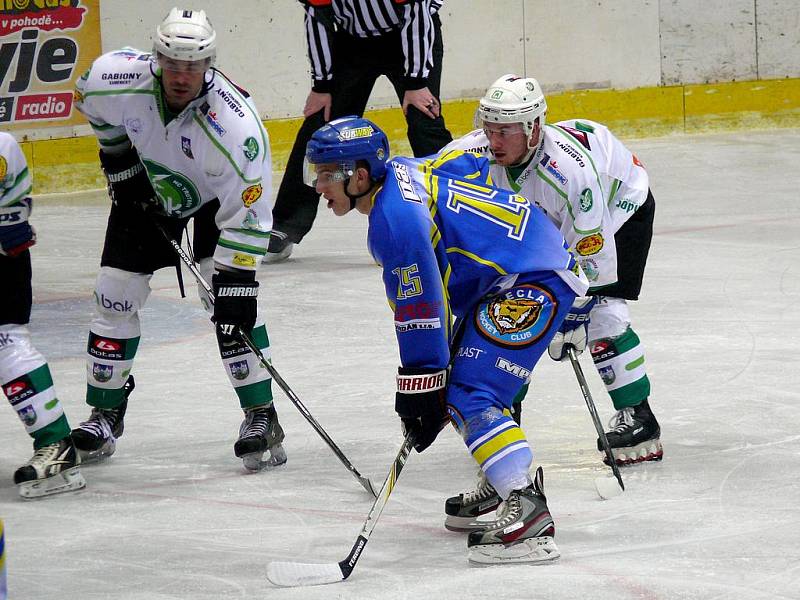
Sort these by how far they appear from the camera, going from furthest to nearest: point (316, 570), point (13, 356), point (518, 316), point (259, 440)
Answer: point (259, 440) → point (13, 356) → point (518, 316) → point (316, 570)

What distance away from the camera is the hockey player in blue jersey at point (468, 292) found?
3.00 m

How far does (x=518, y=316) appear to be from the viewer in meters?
3.13

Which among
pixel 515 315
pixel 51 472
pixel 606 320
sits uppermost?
pixel 515 315

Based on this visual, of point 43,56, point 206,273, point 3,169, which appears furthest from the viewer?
point 43,56

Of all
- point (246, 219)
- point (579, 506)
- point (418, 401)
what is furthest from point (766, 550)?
point (246, 219)

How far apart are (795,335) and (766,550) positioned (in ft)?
6.99

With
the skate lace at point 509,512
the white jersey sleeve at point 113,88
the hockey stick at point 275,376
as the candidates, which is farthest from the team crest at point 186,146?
the skate lace at point 509,512

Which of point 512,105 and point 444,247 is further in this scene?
point 512,105

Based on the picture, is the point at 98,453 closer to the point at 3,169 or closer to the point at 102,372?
the point at 102,372

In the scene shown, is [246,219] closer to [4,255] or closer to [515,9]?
[4,255]

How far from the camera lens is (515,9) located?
9570mm

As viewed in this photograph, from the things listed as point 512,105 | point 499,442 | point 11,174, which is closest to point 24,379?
point 11,174

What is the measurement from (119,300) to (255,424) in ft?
1.68

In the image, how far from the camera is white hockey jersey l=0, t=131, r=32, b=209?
11.6ft
